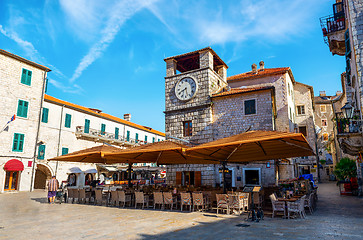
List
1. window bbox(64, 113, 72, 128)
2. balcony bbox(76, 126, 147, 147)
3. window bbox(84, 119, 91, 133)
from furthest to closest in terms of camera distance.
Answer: window bbox(84, 119, 91, 133) → balcony bbox(76, 126, 147, 147) → window bbox(64, 113, 72, 128)

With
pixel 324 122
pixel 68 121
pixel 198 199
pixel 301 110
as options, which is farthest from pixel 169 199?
pixel 324 122

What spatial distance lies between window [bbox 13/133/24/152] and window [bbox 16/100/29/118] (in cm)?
181

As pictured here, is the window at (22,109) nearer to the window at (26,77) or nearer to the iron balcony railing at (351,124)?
the window at (26,77)

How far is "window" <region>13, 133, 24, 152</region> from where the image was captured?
2184 cm

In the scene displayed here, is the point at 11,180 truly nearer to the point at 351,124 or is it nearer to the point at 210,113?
the point at 210,113

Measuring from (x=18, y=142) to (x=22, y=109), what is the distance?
300 centimetres

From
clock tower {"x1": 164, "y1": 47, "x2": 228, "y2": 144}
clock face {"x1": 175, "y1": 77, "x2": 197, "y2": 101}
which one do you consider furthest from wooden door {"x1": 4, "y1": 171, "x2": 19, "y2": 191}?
clock face {"x1": 175, "y1": 77, "x2": 197, "y2": 101}

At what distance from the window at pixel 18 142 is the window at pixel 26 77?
491 cm

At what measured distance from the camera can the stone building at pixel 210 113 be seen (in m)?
17.1

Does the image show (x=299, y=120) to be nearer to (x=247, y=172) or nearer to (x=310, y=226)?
(x=247, y=172)

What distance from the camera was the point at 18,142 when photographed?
2205 cm

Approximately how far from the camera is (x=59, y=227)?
7.23 m

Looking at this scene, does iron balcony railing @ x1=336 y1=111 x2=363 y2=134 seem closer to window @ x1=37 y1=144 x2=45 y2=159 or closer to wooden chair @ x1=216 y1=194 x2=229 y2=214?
wooden chair @ x1=216 y1=194 x2=229 y2=214

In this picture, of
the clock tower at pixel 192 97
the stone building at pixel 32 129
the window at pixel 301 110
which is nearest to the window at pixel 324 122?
the window at pixel 301 110
